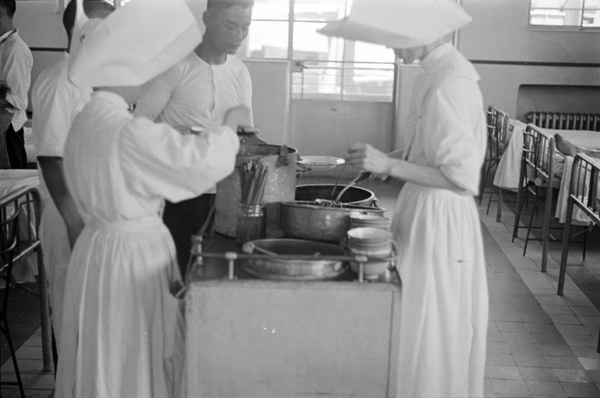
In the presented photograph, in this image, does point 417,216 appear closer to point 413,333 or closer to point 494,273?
point 413,333

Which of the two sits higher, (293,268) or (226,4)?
(226,4)

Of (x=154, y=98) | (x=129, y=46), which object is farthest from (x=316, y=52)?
(x=129, y=46)

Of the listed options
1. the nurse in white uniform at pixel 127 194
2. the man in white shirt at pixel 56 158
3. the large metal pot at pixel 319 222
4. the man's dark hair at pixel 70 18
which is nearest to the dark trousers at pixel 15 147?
the man's dark hair at pixel 70 18

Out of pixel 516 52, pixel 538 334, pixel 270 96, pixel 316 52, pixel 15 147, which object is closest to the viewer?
pixel 538 334

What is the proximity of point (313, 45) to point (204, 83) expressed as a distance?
5.30 m

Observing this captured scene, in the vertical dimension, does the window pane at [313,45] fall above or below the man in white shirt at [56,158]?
above

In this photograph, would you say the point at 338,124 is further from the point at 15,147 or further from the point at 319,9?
the point at 15,147

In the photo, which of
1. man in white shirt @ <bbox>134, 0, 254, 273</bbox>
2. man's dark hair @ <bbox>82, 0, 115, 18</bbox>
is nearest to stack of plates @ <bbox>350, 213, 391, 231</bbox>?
man in white shirt @ <bbox>134, 0, 254, 273</bbox>

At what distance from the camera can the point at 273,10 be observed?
25.1 feet

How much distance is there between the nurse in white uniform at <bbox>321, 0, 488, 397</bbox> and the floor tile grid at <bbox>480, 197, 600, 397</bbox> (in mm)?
873

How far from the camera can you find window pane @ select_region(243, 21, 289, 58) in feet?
25.4

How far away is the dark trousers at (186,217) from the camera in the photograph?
2.92m

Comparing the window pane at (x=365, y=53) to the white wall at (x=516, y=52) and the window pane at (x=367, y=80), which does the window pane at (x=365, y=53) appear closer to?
the window pane at (x=367, y=80)

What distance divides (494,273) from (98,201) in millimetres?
3267
